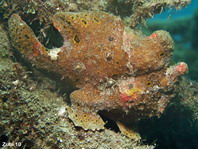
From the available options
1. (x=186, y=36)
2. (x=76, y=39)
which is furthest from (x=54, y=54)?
(x=186, y=36)

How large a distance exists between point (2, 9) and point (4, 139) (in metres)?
3.38

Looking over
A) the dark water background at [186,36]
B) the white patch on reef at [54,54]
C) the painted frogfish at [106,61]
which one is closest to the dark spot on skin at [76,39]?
the painted frogfish at [106,61]

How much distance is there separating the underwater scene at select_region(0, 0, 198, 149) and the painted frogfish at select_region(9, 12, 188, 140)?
0.02 metres

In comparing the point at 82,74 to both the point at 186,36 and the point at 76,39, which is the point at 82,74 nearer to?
the point at 76,39

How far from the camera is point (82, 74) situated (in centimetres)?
373

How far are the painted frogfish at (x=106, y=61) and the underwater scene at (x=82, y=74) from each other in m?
0.02

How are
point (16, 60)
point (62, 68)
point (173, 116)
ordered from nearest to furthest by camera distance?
point (62, 68) < point (16, 60) < point (173, 116)

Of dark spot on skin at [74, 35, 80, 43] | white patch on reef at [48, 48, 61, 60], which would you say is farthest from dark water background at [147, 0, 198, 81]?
white patch on reef at [48, 48, 61, 60]

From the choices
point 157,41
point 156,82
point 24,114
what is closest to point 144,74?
point 156,82

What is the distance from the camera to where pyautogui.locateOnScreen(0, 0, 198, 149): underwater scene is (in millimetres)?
2895

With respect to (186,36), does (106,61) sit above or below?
below

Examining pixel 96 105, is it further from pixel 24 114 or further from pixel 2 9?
pixel 2 9

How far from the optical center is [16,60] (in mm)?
4062

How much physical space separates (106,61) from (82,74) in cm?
60
